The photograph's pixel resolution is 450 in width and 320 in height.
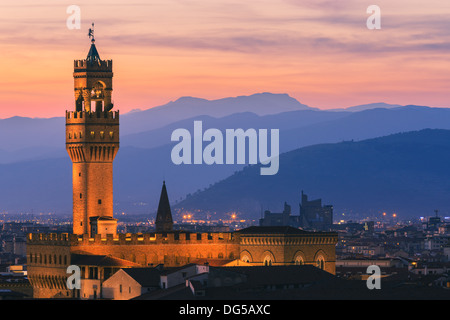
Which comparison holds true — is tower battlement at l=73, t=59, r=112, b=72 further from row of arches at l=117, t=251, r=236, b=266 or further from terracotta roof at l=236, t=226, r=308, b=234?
terracotta roof at l=236, t=226, r=308, b=234

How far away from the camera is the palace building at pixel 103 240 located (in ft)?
393

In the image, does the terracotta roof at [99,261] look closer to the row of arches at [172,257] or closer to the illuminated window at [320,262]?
the row of arches at [172,257]

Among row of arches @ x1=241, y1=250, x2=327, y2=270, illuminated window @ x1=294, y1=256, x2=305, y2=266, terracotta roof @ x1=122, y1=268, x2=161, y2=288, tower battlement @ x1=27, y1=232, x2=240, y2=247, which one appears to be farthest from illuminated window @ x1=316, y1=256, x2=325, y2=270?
terracotta roof @ x1=122, y1=268, x2=161, y2=288

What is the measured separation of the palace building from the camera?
4722 inches

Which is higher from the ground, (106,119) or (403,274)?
(106,119)

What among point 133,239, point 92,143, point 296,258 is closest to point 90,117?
point 92,143

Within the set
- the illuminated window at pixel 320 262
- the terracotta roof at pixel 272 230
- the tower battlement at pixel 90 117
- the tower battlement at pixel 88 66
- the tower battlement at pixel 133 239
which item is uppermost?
the tower battlement at pixel 88 66

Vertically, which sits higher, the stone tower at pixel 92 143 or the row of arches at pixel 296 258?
the stone tower at pixel 92 143

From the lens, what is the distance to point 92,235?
4857 inches

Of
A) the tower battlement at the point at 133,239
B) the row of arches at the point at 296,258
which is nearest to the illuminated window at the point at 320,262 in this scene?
the row of arches at the point at 296,258
